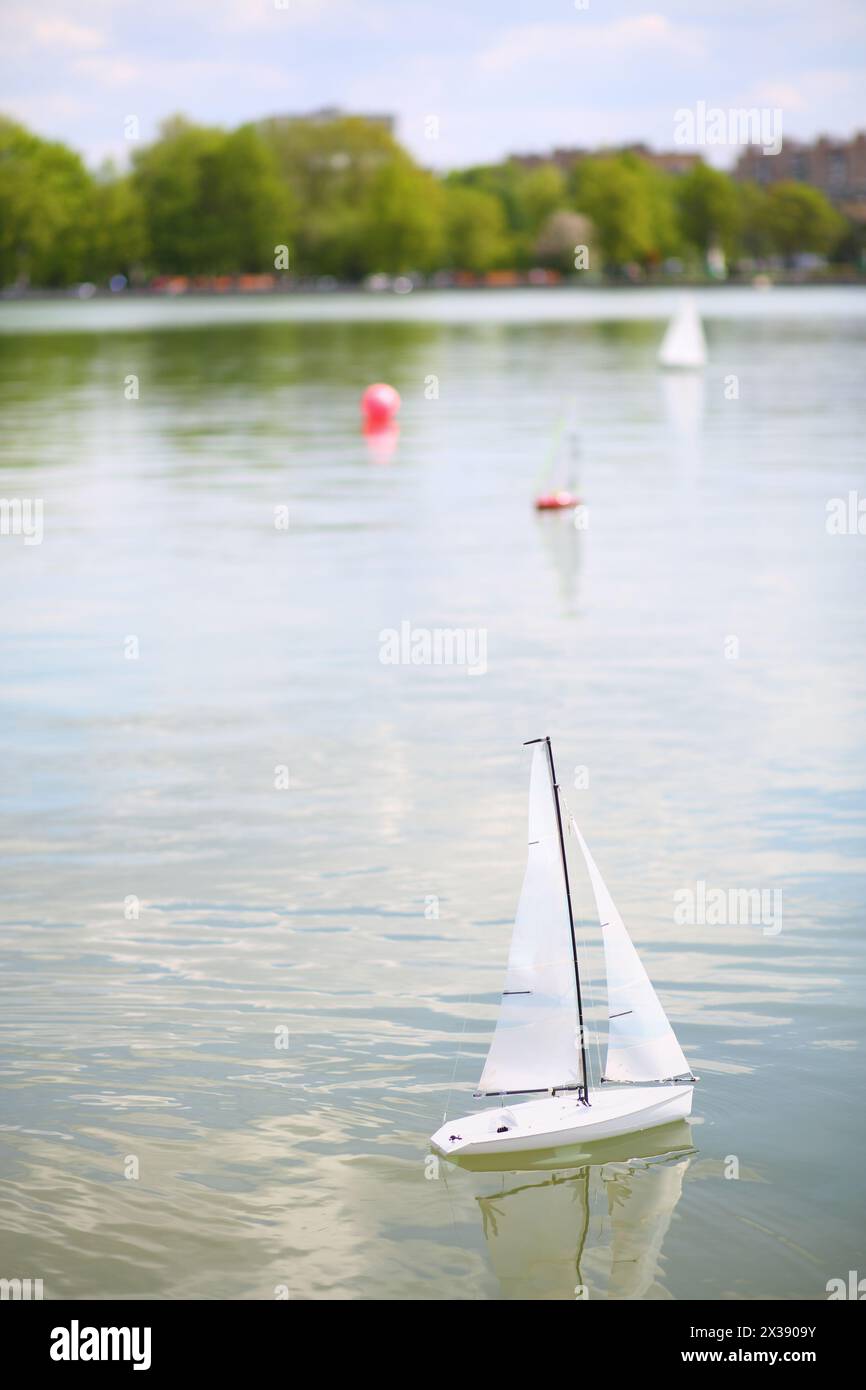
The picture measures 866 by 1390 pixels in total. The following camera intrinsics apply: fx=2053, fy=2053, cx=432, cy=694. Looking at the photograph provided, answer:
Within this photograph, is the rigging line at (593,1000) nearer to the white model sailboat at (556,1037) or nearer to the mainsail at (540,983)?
the white model sailboat at (556,1037)

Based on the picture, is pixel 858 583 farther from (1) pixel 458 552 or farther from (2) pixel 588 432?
(2) pixel 588 432

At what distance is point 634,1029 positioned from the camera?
14031 millimetres

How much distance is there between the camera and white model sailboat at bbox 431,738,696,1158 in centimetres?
1346

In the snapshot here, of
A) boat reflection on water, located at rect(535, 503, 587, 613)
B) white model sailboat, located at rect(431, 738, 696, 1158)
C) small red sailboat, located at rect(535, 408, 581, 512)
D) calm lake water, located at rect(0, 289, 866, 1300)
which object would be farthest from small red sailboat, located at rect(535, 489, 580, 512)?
white model sailboat, located at rect(431, 738, 696, 1158)

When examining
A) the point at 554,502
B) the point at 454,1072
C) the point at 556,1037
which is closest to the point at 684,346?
the point at 554,502

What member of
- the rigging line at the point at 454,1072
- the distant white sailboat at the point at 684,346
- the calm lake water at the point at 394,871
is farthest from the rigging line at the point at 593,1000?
the distant white sailboat at the point at 684,346

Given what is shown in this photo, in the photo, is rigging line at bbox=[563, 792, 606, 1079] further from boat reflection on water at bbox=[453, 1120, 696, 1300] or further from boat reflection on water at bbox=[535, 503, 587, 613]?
boat reflection on water at bbox=[535, 503, 587, 613]

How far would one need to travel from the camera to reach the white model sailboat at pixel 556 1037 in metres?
13.5

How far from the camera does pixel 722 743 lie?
83.9 feet

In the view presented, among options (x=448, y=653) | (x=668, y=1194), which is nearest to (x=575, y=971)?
(x=668, y=1194)

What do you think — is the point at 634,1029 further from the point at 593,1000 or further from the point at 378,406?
the point at 378,406

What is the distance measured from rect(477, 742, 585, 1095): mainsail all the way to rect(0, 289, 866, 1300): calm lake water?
0.81m

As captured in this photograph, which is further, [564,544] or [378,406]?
[378,406]

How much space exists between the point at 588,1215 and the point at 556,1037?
3.91 ft
